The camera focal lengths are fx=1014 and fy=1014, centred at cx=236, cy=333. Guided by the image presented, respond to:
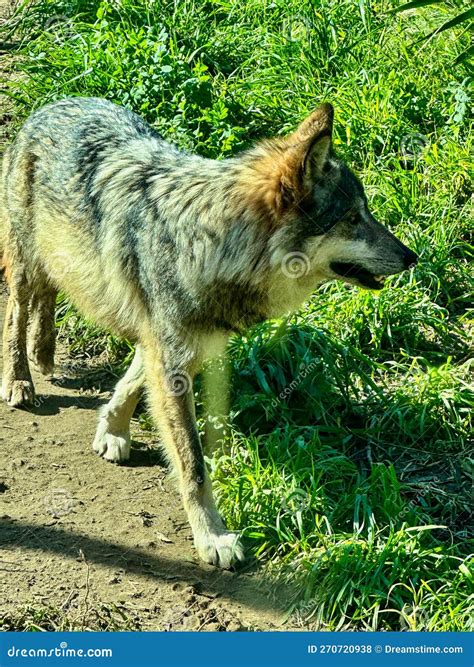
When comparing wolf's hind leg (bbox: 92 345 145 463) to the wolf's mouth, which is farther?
wolf's hind leg (bbox: 92 345 145 463)

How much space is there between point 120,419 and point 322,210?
1.77 metres

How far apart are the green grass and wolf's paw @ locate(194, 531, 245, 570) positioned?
0.40 feet

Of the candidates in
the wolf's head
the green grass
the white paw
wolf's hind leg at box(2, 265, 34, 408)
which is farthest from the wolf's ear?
wolf's hind leg at box(2, 265, 34, 408)

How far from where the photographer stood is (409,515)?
189 inches

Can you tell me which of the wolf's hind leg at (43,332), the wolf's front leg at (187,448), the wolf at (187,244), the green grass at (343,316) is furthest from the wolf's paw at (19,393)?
the wolf's front leg at (187,448)

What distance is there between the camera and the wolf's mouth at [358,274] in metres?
4.91

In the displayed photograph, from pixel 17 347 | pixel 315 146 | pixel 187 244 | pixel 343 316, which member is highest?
pixel 315 146

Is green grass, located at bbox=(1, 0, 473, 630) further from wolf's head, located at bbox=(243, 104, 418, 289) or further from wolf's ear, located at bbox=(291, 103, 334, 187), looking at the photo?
wolf's ear, located at bbox=(291, 103, 334, 187)

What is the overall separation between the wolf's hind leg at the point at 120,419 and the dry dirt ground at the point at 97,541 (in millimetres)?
76

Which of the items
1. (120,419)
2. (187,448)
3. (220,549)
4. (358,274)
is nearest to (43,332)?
(120,419)

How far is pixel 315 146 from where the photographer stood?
461 centimetres

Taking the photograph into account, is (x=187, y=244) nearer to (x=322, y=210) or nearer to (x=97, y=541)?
A: (x=322, y=210)

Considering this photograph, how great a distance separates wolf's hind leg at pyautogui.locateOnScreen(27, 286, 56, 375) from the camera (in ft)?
20.8

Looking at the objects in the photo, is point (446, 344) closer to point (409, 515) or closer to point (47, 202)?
point (409, 515)
